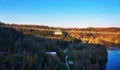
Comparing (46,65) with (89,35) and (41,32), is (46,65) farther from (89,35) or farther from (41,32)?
(89,35)

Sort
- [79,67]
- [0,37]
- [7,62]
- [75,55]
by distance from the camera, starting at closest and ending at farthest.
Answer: [7,62] → [0,37] → [79,67] → [75,55]

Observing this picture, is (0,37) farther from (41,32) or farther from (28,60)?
(41,32)

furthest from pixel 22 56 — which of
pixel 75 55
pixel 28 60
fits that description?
pixel 75 55

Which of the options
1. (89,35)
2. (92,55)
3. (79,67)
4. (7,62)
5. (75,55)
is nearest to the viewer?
(7,62)

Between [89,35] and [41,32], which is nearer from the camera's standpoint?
[41,32]

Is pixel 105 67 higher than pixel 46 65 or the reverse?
the reverse

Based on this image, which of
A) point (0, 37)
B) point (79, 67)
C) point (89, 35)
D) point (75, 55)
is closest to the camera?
point (0, 37)

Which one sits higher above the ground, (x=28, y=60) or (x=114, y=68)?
(x=28, y=60)

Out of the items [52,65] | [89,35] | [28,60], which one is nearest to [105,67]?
[52,65]

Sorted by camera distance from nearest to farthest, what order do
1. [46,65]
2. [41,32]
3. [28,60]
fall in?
[28,60], [46,65], [41,32]
